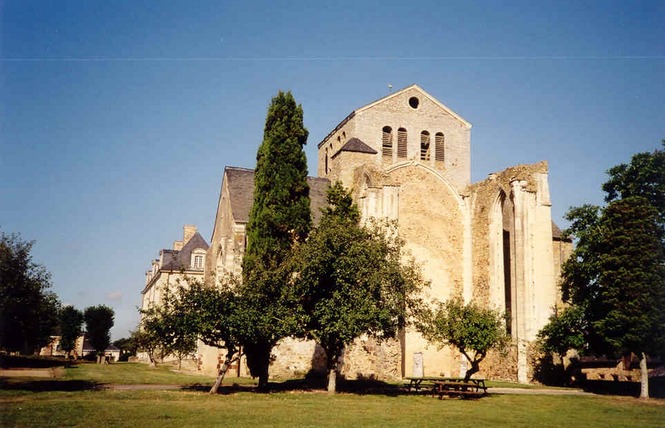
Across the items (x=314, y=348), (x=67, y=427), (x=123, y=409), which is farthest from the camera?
(x=314, y=348)

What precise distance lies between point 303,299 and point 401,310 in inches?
147

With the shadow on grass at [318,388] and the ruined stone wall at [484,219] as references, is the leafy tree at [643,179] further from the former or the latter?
the shadow on grass at [318,388]

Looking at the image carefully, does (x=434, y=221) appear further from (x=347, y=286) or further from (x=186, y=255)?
(x=186, y=255)

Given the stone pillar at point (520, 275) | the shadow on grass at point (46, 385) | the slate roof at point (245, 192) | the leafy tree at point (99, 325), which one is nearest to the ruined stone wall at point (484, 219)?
the stone pillar at point (520, 275)

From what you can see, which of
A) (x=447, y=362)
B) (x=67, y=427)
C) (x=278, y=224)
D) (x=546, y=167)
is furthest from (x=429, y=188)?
(x=67, y=427)

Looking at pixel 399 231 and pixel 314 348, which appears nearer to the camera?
pixel 314 348

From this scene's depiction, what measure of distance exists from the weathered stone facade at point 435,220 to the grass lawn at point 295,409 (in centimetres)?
844

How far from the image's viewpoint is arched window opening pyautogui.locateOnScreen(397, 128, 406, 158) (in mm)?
38969

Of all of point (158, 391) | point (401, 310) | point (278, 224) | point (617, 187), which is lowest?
point (158, 391)

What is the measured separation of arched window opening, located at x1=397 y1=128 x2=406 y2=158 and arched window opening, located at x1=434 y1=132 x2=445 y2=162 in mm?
2312

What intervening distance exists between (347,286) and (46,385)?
39.6 ft

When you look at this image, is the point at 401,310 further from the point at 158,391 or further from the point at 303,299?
the point at 158,391

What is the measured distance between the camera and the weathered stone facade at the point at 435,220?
29609mm

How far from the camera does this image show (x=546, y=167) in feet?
104
